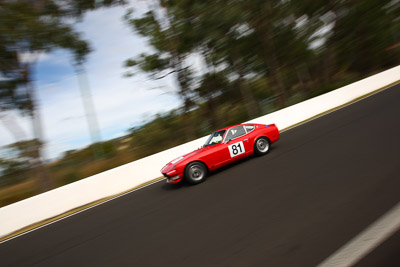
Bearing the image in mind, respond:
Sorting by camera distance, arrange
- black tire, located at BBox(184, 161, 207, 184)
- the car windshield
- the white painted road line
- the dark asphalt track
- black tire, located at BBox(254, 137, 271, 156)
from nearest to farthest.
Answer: the white painted road line < the dark asphalt track < black tire, located at BBox(184, 161, 207, 184) < the car windshield < black tire, located at BBox(254, 137, 271, 156)

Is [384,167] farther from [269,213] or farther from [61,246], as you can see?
[61,246]

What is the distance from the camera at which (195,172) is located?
6.55 metres

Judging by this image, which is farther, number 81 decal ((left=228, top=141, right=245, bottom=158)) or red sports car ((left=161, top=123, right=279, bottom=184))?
number 81 decal ((left=228, top=141, right=245, bottom=158))

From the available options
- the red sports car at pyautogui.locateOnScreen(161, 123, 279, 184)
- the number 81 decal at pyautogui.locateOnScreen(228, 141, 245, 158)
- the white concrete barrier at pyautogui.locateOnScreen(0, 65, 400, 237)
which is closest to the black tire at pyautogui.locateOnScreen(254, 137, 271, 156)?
the red sports car at pyautogui.locateOnScreen(161, 123, 279, 184)

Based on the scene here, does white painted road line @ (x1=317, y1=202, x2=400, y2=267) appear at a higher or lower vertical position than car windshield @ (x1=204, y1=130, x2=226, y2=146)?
lower

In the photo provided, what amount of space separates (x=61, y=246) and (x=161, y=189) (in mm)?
2836

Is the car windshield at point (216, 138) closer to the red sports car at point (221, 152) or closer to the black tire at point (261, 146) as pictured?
the red sports car at point (221, 152)

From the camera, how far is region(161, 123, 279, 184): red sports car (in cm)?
647

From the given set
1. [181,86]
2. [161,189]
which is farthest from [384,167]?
[181,86]

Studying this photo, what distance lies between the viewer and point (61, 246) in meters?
4.80

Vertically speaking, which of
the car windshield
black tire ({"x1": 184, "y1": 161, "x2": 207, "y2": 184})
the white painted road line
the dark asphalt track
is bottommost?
the white painted road line

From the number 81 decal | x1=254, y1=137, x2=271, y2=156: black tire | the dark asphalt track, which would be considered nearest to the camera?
the dark asphalt track

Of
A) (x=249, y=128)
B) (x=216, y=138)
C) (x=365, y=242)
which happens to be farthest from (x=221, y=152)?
(x=365, y=242)

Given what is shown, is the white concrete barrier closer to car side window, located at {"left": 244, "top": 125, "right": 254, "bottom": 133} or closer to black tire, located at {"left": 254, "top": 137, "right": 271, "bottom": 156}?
car side window, located at {"left": 244, "top": 125, "right": 254, "bottom": 133}
